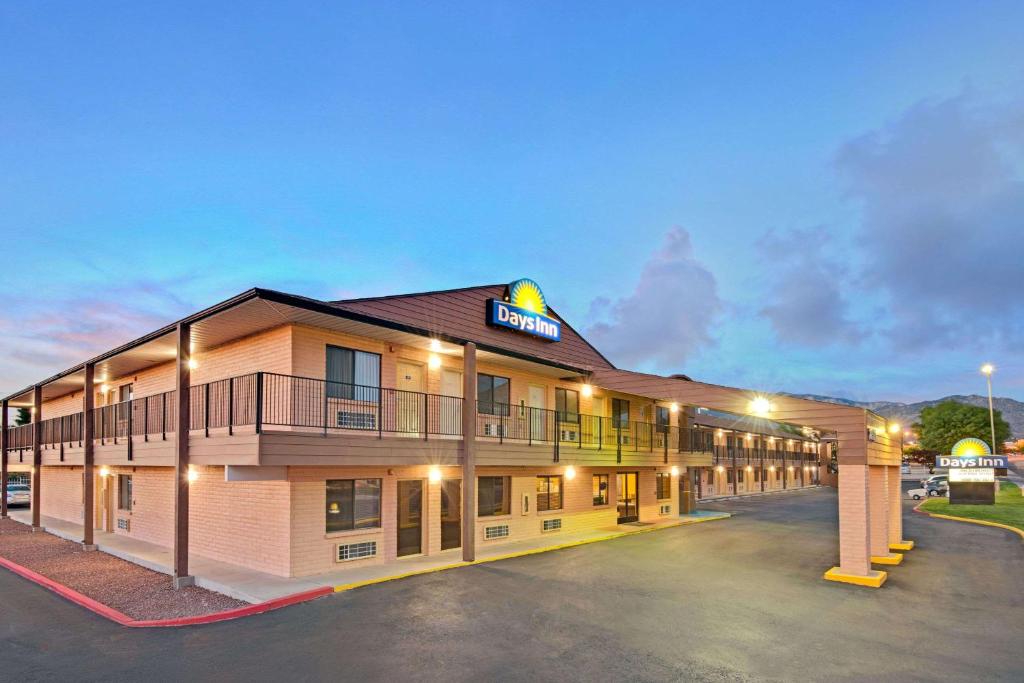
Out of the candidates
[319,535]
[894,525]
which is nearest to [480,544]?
[319,535]

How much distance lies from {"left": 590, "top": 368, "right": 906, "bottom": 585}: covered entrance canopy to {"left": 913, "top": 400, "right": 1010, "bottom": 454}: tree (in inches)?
3662

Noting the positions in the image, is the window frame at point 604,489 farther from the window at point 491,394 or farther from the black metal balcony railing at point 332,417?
the window at point 491,394

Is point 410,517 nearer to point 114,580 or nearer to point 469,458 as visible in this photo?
point 469,458

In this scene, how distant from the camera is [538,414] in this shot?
74.5 ft

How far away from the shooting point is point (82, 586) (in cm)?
1446

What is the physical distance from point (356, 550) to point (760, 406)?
37.0 ft

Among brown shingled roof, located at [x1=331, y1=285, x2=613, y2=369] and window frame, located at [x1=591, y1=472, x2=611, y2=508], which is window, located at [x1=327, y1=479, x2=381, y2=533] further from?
window frame, located at [x1=591, y1=472, x2=611, y2=508]

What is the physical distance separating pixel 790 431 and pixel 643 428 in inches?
1828

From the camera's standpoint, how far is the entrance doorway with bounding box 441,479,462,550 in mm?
18703

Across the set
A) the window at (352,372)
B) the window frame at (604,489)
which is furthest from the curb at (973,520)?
the window at (352,372)

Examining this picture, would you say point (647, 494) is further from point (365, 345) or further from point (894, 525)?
point (365, 345)

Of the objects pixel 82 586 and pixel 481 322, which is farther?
pixel 481 322

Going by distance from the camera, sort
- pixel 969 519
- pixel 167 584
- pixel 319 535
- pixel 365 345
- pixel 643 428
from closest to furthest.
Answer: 1. pixel 167 584
2. pixel 319 535
3. pixel 365 345
4. pixel 643 428
5. pixel 969 519

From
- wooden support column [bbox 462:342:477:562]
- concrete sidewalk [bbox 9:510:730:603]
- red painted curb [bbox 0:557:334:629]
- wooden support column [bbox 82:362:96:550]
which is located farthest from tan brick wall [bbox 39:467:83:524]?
wooden support column [bbox 462:342:477:562]
